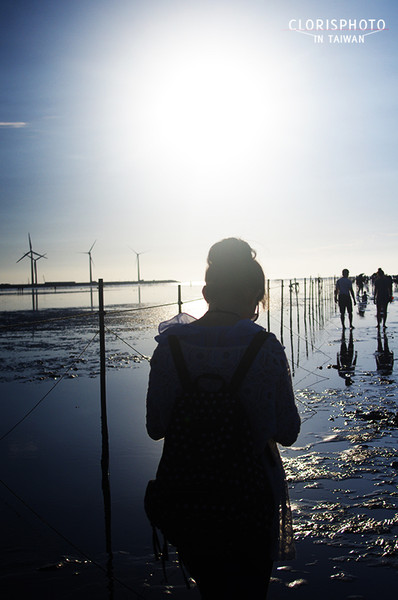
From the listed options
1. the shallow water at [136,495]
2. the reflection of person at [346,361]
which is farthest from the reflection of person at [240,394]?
the reflection of person at [346,361]

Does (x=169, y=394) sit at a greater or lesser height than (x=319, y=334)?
greater

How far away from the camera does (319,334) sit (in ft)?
69.3

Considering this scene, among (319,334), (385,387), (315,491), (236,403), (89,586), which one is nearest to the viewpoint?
(236,403)

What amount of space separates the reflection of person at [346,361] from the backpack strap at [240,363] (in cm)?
933

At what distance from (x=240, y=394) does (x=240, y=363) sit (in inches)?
5.1

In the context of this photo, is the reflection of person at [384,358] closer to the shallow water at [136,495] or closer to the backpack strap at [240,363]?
the shallow water at [136,495]

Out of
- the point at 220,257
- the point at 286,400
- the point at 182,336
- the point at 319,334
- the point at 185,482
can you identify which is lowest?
the point at 319,334

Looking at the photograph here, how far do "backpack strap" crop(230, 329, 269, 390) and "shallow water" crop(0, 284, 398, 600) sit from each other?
2494mm

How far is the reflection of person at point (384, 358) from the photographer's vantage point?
1188 cm

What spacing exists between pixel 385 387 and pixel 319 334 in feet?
37.2

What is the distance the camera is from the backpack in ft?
5.80

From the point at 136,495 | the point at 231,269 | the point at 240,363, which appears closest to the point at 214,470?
the point at 240,363

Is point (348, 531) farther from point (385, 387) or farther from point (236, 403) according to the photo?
point (385, 387)

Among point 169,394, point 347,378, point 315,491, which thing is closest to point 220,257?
point 169,394
